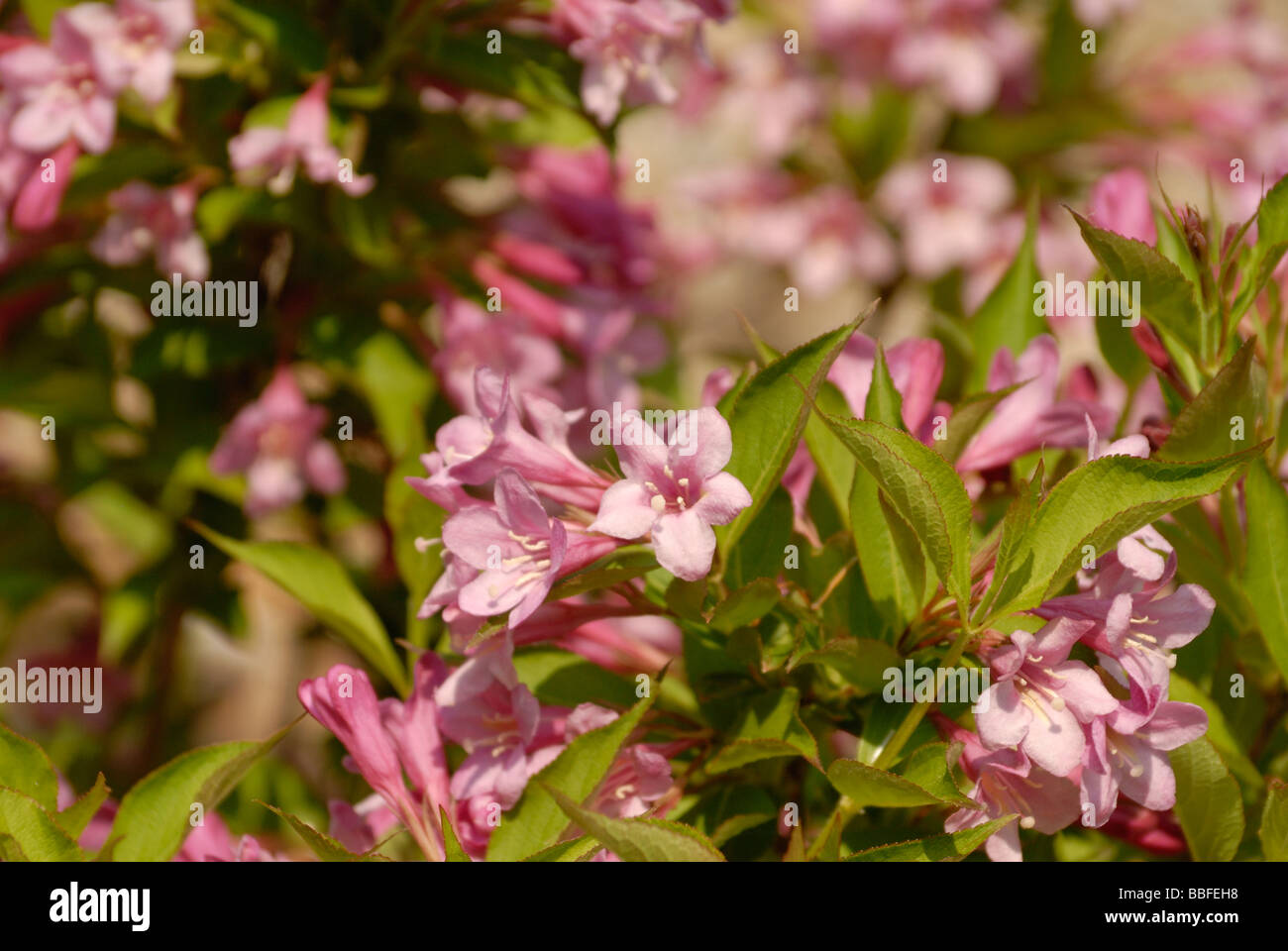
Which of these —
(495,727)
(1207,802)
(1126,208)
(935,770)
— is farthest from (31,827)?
(1126,208)

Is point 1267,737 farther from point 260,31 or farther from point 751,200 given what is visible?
point 751,200

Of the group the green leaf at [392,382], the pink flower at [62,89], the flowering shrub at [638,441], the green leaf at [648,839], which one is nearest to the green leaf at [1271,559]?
the flowering shrub at [638,441]

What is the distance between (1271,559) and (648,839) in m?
0.57

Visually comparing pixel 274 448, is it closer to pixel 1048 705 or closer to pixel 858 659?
pixel 858 659

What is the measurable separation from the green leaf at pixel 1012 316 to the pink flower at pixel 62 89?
922 mm

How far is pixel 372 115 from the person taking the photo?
62.3 inches

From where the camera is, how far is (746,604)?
A: 0.94m

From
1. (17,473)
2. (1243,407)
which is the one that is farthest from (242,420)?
(1243,407)

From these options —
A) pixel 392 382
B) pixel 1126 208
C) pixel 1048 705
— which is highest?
pixel 1126 208

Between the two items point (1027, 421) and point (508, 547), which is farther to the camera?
point (1027, 421)

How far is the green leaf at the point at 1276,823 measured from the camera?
94 centimetres

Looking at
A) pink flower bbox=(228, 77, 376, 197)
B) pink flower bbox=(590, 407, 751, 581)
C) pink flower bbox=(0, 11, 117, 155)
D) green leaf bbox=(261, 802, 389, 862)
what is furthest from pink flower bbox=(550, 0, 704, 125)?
green leaf bbox=(261, 802, 389, 862)

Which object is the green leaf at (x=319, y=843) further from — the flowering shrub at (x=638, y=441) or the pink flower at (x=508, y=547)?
A: the pink flower at (x=508, y=547)

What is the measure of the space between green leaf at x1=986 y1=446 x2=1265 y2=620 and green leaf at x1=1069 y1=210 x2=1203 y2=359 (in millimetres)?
191
